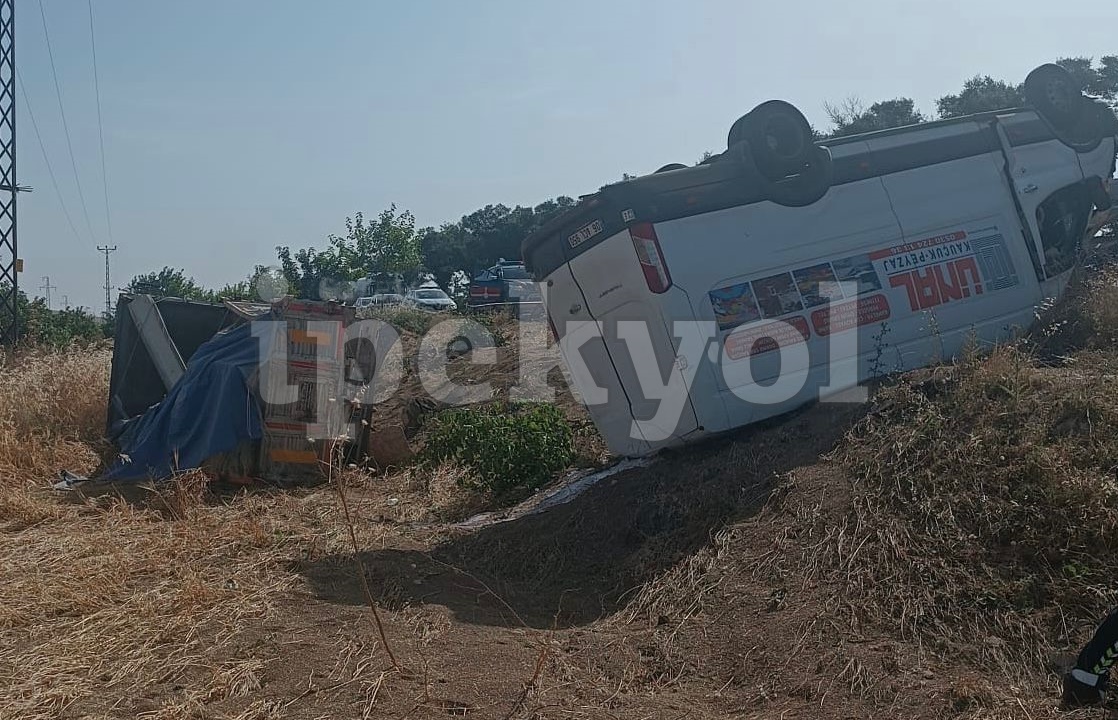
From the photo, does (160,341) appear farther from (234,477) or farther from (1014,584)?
(1014,584)

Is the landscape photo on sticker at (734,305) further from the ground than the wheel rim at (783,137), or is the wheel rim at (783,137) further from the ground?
the wheel rim at (783,137)

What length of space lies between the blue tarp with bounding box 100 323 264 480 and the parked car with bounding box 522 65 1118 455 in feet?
13.7

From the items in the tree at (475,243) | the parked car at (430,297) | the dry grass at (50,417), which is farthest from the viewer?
the tree at (475,243)

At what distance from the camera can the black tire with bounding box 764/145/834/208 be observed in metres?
7.35

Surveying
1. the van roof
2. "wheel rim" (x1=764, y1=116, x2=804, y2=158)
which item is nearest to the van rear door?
the van roof

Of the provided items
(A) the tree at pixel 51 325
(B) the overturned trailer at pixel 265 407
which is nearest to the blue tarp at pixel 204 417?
(B) the overturned trailer at pixel 265 407

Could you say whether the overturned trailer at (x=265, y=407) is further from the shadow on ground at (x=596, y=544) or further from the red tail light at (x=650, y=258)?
the red tail light at (x=650, y=258)

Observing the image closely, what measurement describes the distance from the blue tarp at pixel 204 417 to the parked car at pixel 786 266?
4.17 meters

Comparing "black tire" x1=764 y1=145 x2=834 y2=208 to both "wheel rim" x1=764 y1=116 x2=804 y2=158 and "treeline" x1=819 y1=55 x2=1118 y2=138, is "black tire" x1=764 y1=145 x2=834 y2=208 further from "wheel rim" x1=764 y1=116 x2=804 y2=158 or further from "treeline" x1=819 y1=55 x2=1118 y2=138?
"treeline" x1=819 y1=55 x2=1118 y2=138

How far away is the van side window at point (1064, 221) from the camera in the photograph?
841cm

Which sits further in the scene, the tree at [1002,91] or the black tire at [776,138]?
the tree at [1002,91]

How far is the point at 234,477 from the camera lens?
33.9 feet

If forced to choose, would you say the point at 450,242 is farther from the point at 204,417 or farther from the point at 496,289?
the point at 204,417

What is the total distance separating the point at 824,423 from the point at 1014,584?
224 centimetres
